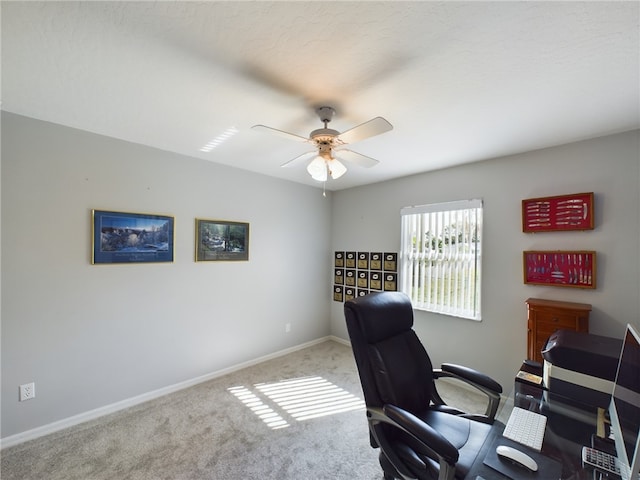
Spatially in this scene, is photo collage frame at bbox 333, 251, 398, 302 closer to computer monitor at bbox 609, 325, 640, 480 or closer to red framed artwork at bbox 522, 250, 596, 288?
red framed artwork at bbox 522, 250, 596, 288

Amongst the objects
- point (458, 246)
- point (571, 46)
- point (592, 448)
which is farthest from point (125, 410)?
point (571, 46)

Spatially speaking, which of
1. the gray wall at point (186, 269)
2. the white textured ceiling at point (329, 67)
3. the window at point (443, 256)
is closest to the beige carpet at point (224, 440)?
the gray wall at point (186, 269)

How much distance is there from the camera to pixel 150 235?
2.59m

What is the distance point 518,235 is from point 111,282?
3822mm

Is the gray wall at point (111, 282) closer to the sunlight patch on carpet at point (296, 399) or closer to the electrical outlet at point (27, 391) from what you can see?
the electrical outlet at point (27, 391)

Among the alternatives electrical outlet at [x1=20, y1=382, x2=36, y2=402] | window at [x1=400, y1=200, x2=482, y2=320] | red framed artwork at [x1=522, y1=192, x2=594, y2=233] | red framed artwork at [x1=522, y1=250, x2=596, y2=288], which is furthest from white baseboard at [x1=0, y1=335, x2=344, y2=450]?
red framed artwork at [x1=522, y1=192, x2=594, y2=233]

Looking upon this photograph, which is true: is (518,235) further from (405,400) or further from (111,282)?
Answer: (111,282)

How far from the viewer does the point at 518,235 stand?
2.57 metres

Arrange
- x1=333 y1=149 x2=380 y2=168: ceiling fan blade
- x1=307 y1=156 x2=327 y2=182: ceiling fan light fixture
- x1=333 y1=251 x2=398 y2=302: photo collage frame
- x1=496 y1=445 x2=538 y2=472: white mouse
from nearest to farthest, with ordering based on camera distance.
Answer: x1=496 y1=445 x2=538 y2=472: white mouse, x1=307 y1=156 x2=327 y2=182: ceiling fan light fixture, x1=333 y1=149 x2=380 y2=168: ceiling fan blade, x1=333 y1=251 x2=398 y2=302: photo collage frame

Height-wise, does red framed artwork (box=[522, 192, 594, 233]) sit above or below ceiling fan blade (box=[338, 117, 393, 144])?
below

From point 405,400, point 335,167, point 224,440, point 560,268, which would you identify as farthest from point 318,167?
point 560,268

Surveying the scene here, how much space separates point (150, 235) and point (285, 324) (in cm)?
205

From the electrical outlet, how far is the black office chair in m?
2.50

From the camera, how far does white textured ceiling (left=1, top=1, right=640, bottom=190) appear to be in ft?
3.64
